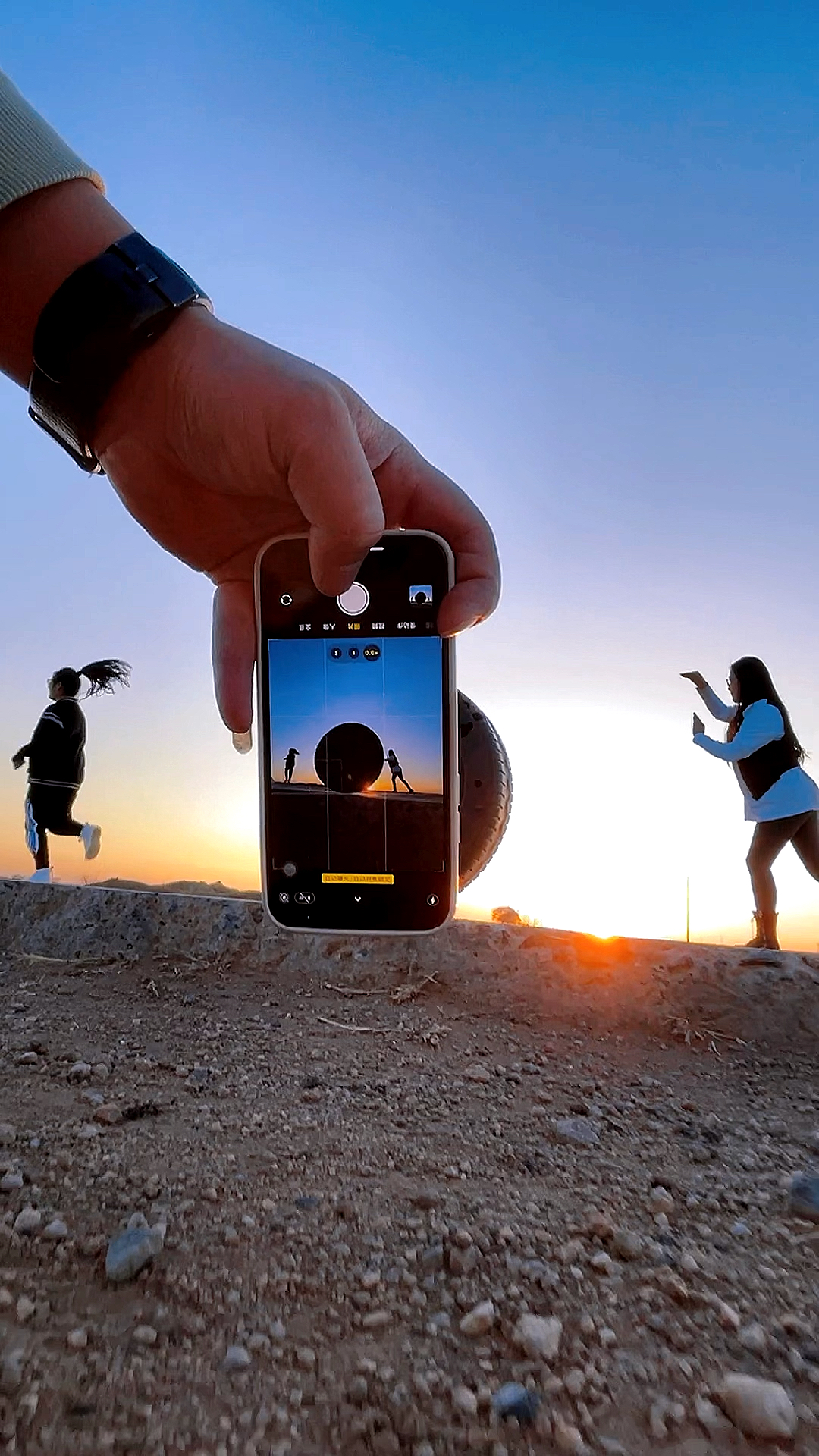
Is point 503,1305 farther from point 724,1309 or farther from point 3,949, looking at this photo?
point 3,949

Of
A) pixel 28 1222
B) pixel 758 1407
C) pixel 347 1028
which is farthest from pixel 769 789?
pixel 28 1222

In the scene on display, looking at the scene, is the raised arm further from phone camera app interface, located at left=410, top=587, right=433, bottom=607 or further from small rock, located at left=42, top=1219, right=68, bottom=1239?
small rock, located at left=42, top=1219, right=68, bottom=1239

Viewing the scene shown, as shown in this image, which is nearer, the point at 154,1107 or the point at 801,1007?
the point at 154,1107

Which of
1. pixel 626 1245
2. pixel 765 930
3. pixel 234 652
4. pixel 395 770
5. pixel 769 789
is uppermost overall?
pixel 234 652

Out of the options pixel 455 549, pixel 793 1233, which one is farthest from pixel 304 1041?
pixel 455 549

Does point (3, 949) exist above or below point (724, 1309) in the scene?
below

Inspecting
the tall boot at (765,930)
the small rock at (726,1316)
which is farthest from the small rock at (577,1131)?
the tall boot at (765,930)

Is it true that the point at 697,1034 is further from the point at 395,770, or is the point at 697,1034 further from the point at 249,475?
the point at 249,475

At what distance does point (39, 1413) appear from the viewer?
2.87 feet

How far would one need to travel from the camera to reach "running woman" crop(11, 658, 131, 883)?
624 cm

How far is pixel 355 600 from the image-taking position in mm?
1452

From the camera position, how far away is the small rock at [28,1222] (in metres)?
1.22

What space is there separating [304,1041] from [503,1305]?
1.21 metres

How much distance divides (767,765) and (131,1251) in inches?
160
